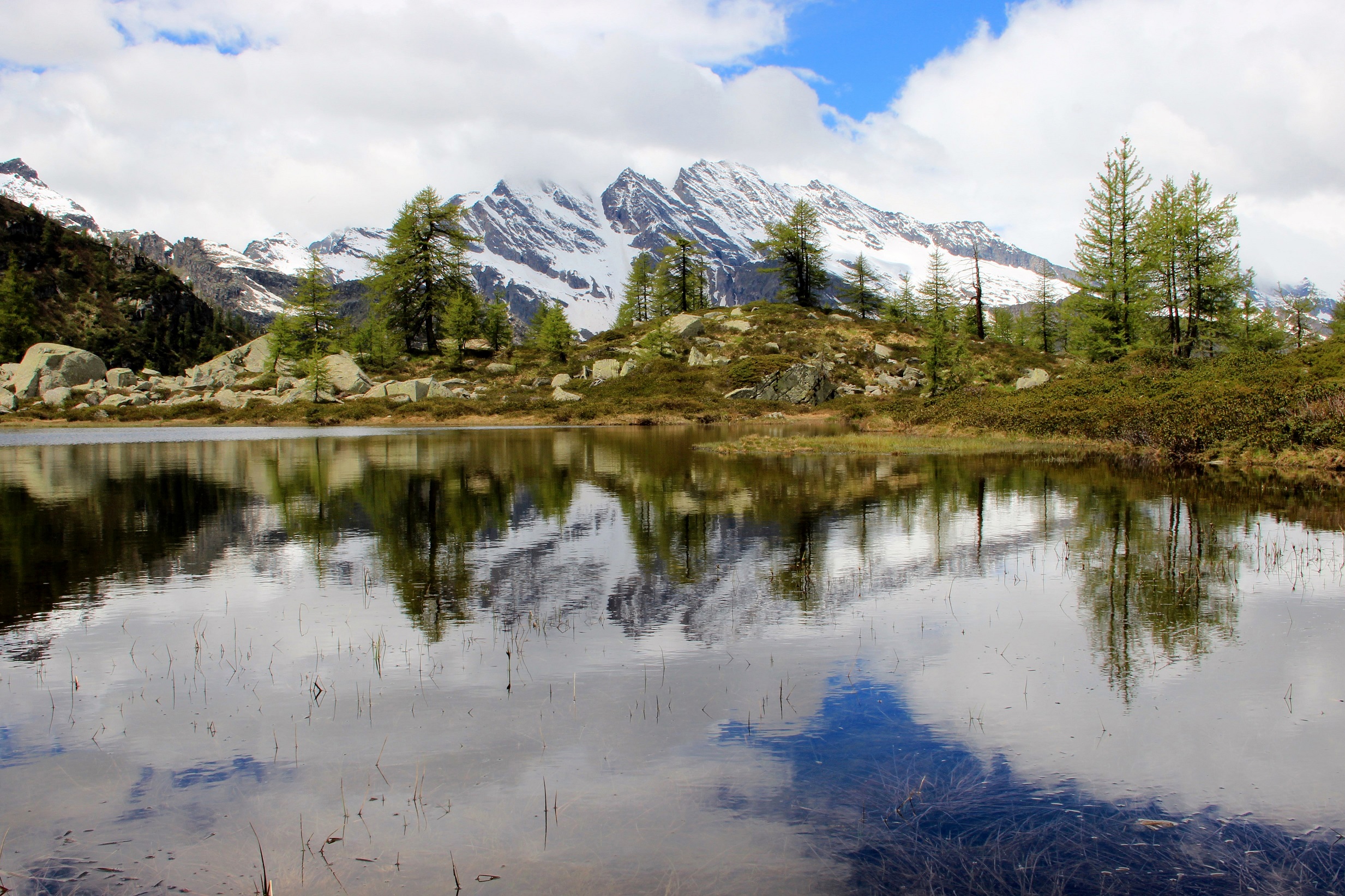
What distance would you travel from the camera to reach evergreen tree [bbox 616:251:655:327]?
375 feet

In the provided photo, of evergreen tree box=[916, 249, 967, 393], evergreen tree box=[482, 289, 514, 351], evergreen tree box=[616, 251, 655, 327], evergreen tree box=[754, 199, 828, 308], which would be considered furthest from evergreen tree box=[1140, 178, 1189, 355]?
evergreen tree box=[616, 251, 655, 327]

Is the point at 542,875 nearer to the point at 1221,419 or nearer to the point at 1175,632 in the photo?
the point at 1175,632

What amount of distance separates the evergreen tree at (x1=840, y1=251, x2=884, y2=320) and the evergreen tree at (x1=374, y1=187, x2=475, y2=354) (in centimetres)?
4829

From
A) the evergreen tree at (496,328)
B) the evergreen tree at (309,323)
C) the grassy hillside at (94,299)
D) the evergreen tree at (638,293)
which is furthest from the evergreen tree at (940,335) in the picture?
the grassy hillside at (94,299)

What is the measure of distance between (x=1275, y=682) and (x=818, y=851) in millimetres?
5341

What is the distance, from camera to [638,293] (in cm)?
11731

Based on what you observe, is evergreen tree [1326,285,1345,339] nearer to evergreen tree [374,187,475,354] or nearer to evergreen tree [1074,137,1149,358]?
evergreen tree [1074,137,1149,358]

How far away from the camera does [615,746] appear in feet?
19.5

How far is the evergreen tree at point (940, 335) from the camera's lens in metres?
57.6

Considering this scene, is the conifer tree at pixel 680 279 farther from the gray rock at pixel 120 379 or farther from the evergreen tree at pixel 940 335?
the gray rock at pixel 120 379

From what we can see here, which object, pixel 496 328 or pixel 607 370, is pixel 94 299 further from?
pixel 607 370

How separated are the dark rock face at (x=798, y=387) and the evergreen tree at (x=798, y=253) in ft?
100

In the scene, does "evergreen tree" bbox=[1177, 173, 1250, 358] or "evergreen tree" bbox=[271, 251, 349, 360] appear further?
"evergreen tree" bbox=[271, 251, 349, 360]

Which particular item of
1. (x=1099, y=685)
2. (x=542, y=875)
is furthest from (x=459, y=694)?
(x=1099, y=685)
